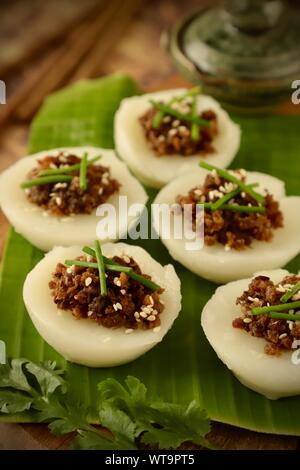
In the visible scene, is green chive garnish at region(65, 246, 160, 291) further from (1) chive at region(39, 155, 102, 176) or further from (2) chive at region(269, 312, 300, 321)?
(1) chive at region(39, 155, 102, 176)

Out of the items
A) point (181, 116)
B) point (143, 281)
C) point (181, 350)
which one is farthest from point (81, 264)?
point (181, 116)

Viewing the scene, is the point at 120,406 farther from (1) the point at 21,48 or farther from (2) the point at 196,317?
(1) the point at 21,48

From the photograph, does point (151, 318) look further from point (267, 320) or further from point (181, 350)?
point (267, 320)

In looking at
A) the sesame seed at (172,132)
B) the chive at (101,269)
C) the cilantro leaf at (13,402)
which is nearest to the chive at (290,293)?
the chive at (101,269)

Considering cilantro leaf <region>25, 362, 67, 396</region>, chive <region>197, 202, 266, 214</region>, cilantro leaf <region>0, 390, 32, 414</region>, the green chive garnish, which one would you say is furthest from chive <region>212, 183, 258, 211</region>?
cilantro leaf <region>0, 390, 32, 414</region>

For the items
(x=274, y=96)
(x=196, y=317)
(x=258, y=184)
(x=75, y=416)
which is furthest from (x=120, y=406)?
(x=274, y=96)
